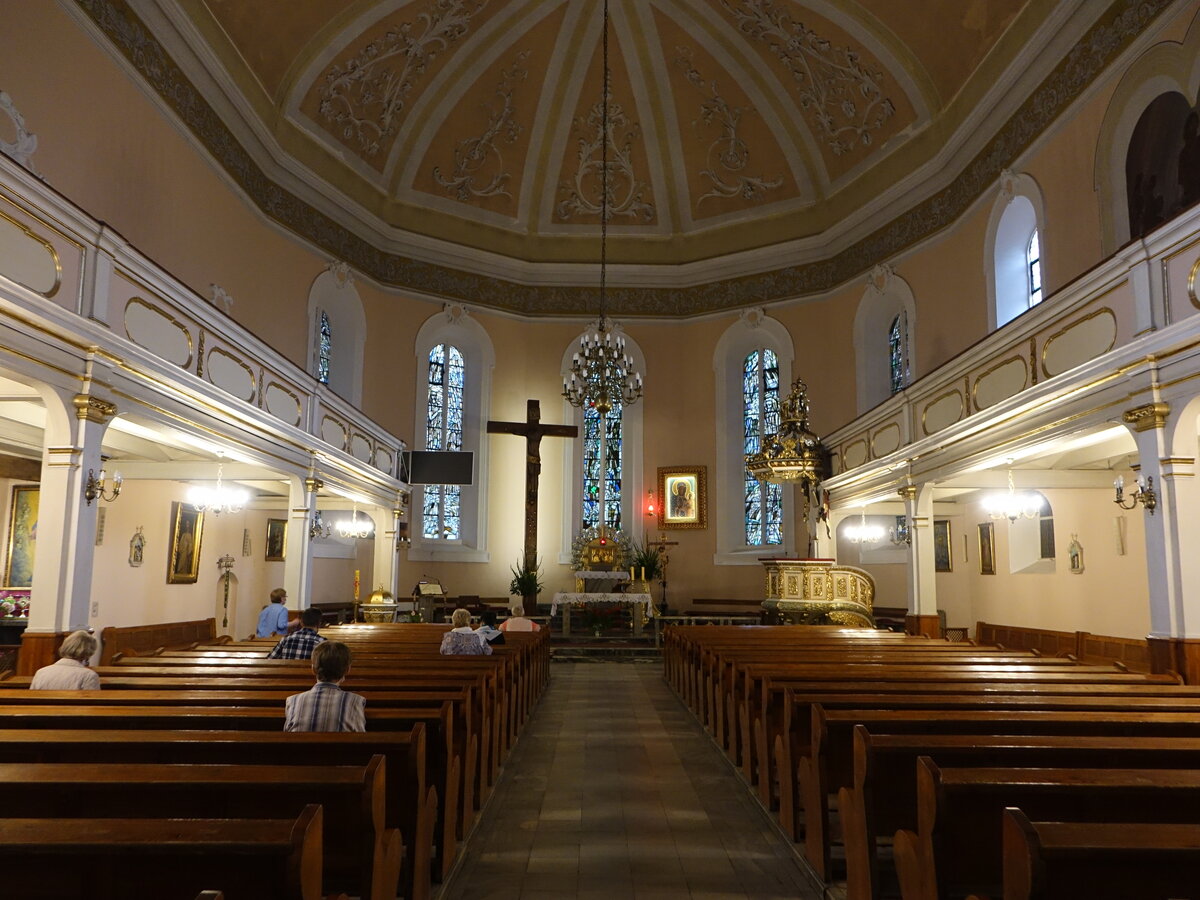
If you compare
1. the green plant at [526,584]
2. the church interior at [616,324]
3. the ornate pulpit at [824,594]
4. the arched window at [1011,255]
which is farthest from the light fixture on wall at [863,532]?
the green plant at [526,584]

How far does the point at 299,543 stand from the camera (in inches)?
514

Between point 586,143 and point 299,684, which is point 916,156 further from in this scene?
point 299,684

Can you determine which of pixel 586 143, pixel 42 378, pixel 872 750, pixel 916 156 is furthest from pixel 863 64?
pixel 872 750

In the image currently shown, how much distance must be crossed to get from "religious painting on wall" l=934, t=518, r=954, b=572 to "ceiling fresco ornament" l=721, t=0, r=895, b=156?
323 inches

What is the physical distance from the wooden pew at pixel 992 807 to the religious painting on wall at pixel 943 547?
49.4 feet

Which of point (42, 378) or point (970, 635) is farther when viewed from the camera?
point (970, 635)

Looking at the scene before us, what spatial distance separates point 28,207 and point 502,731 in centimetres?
549

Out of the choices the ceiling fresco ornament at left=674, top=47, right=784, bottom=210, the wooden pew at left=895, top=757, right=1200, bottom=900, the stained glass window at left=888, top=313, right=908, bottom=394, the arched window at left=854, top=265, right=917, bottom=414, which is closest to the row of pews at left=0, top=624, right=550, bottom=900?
the wooden pew at left=895, top=757, right=1200, bottom=900

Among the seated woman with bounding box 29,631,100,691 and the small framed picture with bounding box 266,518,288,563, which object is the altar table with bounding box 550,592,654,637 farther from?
the seated woman with bounding box 29,631,100,691

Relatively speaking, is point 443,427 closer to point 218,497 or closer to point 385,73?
point 385,73

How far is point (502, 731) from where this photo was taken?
7445 millimetres

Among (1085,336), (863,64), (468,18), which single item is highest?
(468,18)

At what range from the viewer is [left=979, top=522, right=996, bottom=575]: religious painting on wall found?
15.9 metres

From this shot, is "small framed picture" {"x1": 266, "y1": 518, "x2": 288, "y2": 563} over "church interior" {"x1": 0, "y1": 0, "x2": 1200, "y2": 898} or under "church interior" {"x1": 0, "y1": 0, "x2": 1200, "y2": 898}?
under
